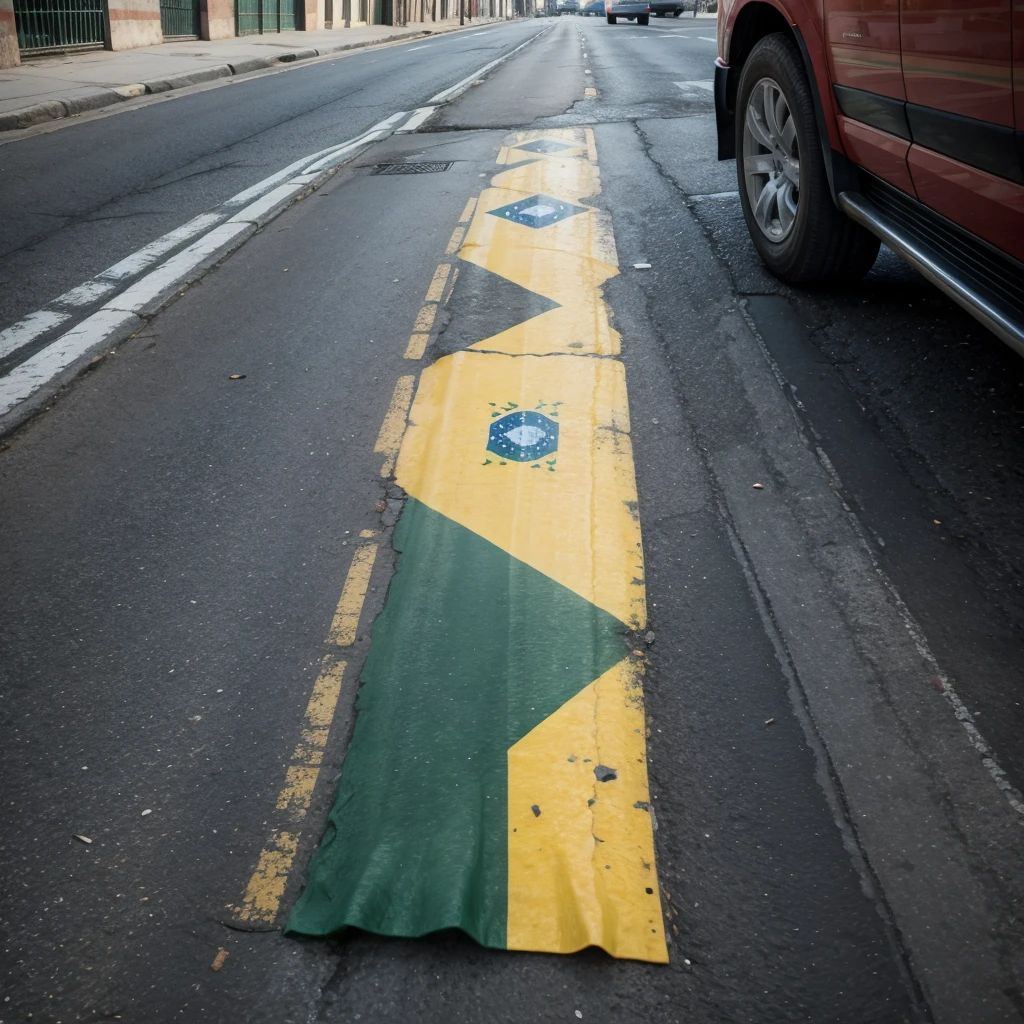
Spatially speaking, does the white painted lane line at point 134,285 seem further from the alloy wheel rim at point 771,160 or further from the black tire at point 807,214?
the black tire at point 807,214

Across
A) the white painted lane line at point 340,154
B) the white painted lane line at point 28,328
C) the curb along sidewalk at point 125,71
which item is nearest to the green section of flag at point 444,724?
the white painted lane line at point 28,328

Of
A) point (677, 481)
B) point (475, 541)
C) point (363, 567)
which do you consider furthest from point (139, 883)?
point (677, 481)

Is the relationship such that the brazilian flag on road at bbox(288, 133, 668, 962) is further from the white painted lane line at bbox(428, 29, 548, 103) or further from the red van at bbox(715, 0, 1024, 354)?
the white painted lane line at bbox(428, 29, 548, 103)

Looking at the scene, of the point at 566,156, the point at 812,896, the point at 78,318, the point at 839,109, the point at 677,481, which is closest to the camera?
the point at 812,896

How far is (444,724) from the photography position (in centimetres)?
260

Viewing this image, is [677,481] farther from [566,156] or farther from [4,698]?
[566,156]

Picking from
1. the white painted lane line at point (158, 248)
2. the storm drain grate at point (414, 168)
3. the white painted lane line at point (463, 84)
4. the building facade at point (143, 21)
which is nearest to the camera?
the white painted lane line at point (158, 248)

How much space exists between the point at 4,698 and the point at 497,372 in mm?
2535

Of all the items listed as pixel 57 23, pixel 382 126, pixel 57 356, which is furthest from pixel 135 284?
pixel 57 23

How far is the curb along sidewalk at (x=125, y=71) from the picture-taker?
13258 millimetres

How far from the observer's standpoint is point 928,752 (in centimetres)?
244

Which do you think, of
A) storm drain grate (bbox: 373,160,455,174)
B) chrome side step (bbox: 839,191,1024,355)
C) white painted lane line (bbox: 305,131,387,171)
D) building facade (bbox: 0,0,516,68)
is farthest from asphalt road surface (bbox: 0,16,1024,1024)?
building facade (bbox: 0,0,516,68)

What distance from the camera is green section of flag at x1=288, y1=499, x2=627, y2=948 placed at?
2.12m

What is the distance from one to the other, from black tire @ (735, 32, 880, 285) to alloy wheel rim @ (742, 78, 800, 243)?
0.22 feet
